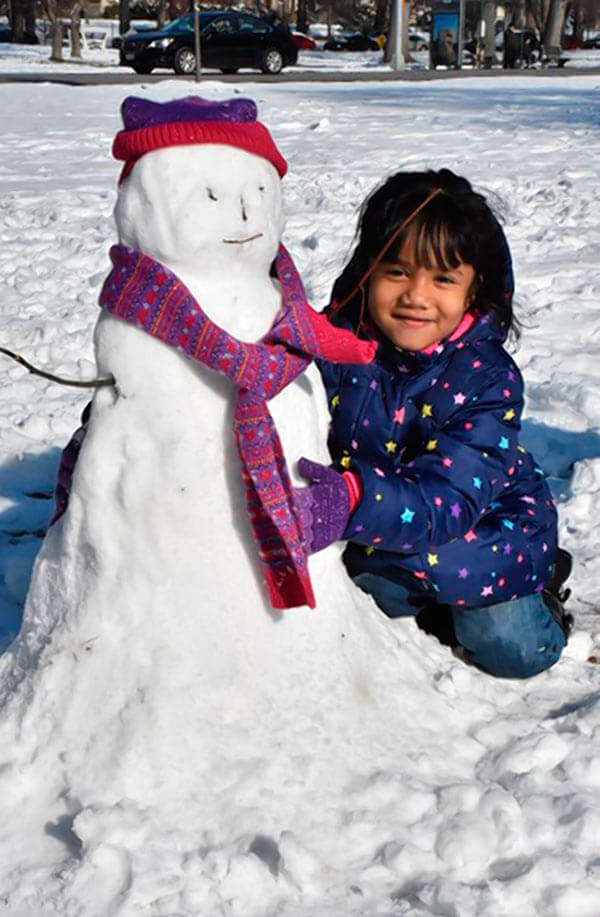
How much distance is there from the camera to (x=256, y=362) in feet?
7.17

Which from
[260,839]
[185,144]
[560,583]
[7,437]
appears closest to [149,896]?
[260,839]

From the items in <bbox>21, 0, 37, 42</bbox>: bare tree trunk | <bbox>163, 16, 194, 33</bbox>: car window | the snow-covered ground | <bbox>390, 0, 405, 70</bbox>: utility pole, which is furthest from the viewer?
<bbox>21, 0, 37, 42</bbox>: bare tree trunk

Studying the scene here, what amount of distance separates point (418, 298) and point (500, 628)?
82cm

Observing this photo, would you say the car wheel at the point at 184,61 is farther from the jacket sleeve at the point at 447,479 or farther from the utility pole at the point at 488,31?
the jacket sleeve at the point at 447,479

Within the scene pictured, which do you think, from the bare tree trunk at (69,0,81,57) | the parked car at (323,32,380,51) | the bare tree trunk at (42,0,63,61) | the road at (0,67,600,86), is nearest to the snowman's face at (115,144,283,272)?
the road at (0,67,600,86)

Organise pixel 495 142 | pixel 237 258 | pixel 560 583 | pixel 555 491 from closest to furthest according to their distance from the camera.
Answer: pixel 237 258 < pixel 560 583 < pixel 555 491 < pixel 495 142

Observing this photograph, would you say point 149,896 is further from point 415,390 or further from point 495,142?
point 495,142

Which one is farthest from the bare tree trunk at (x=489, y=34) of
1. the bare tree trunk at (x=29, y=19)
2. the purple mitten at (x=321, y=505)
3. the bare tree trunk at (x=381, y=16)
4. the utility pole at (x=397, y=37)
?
the purple mitten at (x=321, y=505)

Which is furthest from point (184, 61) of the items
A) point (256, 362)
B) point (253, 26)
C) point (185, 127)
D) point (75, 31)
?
A: point (256, 362)

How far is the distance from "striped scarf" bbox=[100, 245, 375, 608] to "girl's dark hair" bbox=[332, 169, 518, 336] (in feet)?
1.46

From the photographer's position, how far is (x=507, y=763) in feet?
8.04

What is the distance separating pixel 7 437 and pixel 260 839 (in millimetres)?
2826

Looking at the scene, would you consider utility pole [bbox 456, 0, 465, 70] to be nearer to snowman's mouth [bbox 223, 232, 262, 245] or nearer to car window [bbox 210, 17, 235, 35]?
car window [bbox 210, 17, 235, 35]

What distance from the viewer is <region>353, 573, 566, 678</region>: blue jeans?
2.89m
